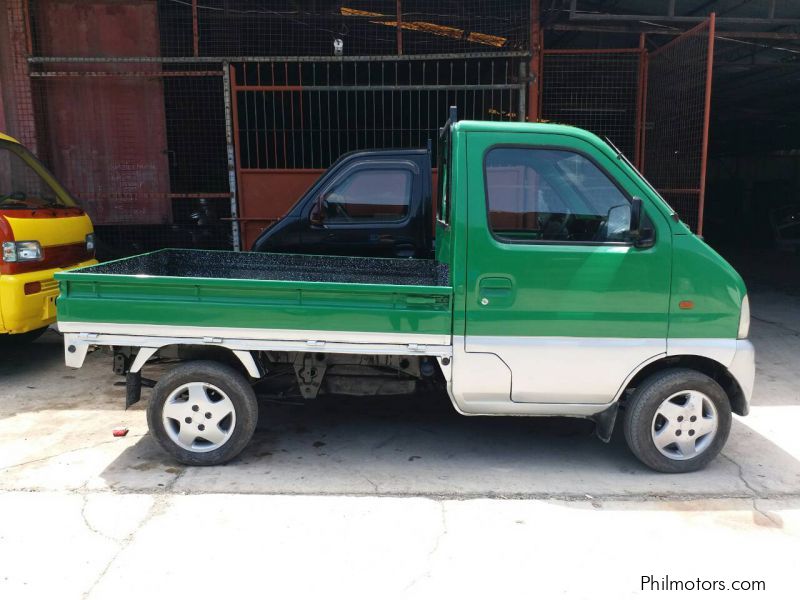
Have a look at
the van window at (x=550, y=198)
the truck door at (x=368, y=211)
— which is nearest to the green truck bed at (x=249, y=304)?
the van window at (x=550, y=198)

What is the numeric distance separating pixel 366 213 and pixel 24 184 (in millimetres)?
3387

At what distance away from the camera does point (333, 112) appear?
28.0ft

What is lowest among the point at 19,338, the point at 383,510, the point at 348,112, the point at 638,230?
the point at 383,510

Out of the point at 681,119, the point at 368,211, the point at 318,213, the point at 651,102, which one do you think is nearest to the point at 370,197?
the point at 368,211

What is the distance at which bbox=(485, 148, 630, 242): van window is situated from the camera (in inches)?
151

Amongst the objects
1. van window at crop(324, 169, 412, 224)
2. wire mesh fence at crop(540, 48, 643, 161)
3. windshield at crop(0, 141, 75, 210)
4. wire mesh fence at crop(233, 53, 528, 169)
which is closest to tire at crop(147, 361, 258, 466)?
van window at crop(324, 169, 412, 224)

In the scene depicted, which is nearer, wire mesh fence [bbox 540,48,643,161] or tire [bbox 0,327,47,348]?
tire [bbox 0,327,47,348]

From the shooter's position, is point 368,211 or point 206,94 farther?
point 206,94

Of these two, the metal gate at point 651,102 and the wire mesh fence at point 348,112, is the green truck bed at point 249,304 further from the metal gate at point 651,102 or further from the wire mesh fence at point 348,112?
the wire mesh fence at point 348,112

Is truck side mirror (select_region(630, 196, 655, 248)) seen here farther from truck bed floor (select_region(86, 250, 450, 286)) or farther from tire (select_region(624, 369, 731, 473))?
truck bed floor (select_region(86, 250, 450, 286))

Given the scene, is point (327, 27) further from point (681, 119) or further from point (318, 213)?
point (681, 119)

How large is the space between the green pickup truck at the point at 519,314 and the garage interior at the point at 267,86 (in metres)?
4.18

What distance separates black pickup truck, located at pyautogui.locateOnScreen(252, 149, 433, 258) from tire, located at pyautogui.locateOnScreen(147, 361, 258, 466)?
194cm

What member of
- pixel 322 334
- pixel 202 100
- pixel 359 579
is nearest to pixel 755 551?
pixel 359 579
